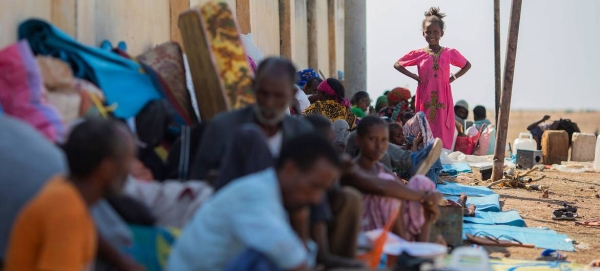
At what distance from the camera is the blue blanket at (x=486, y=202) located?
877cm

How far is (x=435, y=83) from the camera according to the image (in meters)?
10.9

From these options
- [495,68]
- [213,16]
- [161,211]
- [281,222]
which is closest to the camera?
[281,222]

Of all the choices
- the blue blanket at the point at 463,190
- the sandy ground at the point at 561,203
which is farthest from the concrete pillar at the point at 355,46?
the blue blanket at the point at 463,190

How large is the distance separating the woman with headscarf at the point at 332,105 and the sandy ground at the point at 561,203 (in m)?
2.09

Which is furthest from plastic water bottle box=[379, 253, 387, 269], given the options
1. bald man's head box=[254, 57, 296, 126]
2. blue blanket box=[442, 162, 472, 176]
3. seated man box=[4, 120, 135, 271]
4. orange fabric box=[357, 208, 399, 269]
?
blue blanket box=[442, 162, 472, 176]

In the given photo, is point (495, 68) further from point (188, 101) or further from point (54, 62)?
point (54, 62)

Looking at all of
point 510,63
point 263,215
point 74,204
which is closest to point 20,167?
point 74,204

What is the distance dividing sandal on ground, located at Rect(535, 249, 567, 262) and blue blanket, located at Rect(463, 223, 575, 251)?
329 millimetres

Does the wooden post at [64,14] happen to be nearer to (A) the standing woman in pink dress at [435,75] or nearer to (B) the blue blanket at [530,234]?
(B) the blue blanket at [530,234]

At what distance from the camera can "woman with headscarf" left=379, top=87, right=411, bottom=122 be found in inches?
486

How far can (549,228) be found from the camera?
25.7 feet

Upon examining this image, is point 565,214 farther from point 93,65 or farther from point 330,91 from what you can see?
point 93,65

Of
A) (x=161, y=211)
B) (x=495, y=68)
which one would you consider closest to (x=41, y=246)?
(x=161, y=211)

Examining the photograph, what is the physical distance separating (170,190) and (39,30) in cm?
182
